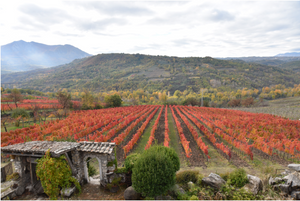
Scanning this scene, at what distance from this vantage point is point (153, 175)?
6.44 m

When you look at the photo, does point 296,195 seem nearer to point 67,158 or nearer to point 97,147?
point 97,147

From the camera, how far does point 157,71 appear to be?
163 metres

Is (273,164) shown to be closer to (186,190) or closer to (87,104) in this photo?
(186,190)

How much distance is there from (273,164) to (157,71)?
513 feet

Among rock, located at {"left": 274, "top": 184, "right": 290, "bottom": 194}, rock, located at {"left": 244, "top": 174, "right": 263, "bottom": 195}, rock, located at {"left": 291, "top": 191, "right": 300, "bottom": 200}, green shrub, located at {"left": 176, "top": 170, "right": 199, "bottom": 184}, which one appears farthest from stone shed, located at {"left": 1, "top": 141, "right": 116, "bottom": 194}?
rock, located at {"left": 291, "top": 191, "right": 300, "bottom": 200}

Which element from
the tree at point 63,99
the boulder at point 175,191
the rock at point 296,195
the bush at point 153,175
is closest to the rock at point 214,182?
the boulder at point 175,191

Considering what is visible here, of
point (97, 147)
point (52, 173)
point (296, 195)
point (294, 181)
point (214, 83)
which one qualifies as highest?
point (214, 83)

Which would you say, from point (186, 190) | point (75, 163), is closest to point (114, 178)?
point (75, 163)

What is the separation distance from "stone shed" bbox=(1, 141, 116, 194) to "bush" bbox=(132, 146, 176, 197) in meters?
2.05

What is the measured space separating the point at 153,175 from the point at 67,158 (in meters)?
4.71

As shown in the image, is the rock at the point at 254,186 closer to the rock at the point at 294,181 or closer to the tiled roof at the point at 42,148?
the rock at the point at 294,181

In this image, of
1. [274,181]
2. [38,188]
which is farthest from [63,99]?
[274,181]

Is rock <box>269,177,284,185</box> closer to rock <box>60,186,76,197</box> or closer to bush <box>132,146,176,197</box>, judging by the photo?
bush <box>132,146,176,197</box>

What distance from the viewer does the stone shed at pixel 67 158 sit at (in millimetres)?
7469
